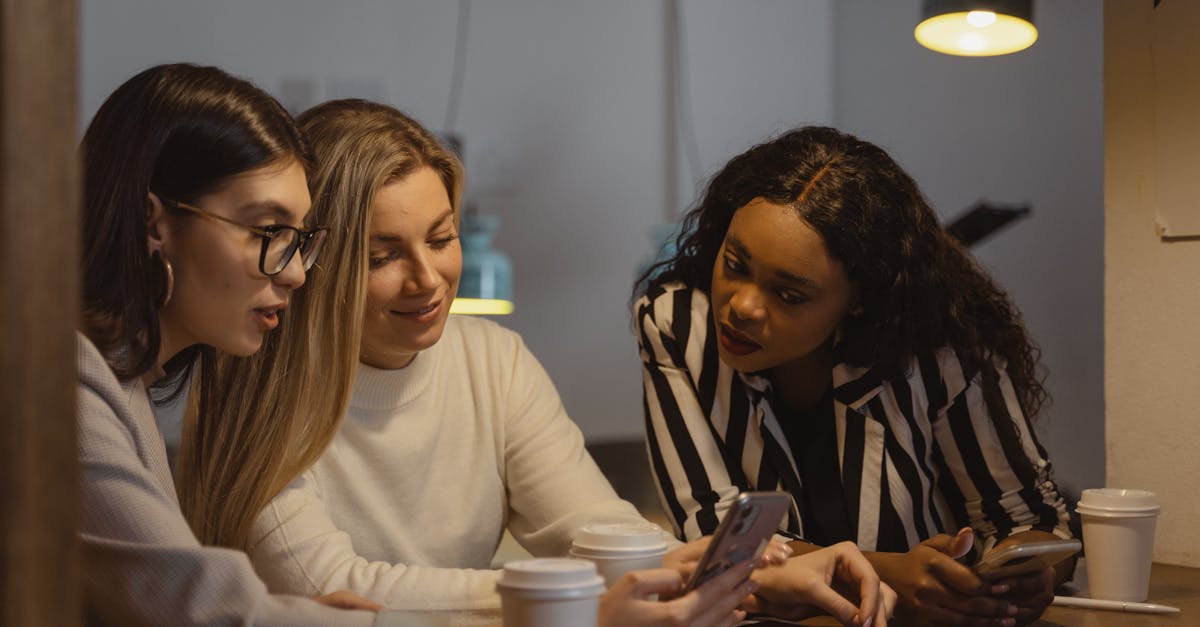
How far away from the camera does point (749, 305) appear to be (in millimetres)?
1683

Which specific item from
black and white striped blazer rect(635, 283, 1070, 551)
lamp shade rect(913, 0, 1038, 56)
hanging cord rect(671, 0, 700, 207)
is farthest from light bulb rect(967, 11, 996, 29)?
hanging cord rect(671, 0, 700, 207)

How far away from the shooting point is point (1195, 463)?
6.07 ft

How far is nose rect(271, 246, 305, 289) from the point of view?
1284mm

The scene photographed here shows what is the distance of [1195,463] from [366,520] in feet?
4.12

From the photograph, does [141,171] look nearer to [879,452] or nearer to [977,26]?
[879,452]

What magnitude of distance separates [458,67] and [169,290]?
2.82 metres

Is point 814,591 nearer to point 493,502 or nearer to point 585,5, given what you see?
point 493,502

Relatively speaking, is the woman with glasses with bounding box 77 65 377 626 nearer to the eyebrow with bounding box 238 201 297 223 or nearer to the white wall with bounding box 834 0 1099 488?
the eyebrow with bounding box 238 201 297 223

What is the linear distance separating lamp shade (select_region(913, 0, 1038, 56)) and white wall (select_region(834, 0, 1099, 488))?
1546 mm

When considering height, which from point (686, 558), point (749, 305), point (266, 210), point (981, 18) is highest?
point (981, 18)

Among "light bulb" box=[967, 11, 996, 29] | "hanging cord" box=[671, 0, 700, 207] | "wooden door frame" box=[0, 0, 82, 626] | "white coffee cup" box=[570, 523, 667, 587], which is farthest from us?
"hanging cord" box=[671, 0, 700, 207]

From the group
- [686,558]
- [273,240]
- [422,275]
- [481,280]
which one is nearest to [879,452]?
[686,558]

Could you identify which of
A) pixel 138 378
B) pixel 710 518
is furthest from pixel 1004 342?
pixel 138 378

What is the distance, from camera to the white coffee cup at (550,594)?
975mm
